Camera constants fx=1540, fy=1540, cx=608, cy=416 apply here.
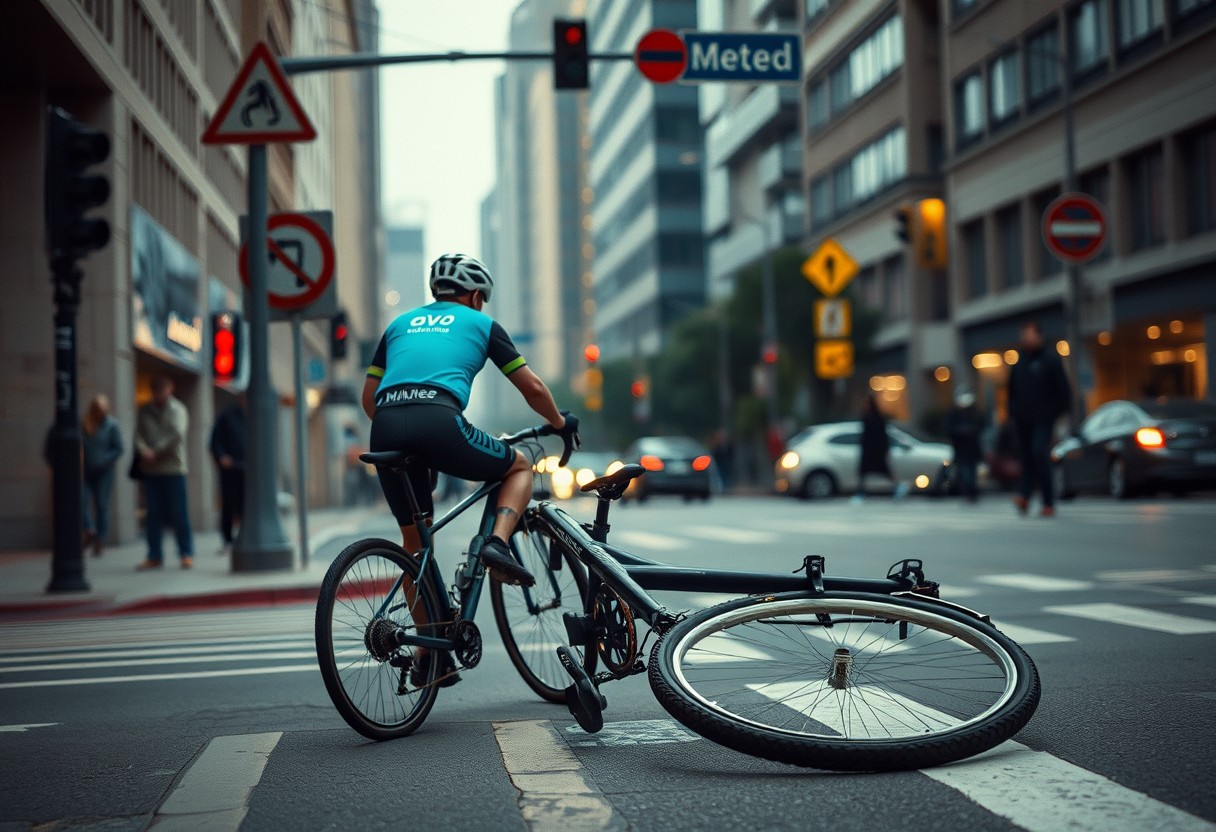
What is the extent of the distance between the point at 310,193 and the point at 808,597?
49713 mm

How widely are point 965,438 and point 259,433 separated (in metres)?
15.3

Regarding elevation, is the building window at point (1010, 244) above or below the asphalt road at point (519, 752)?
above

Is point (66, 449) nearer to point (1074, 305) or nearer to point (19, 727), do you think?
point (19, 727)

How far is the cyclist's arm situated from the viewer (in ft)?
19.2

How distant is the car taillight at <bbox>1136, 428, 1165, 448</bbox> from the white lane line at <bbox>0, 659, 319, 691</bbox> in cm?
1641

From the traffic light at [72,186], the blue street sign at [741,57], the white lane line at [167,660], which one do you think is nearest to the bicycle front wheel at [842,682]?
the white lane line at [167,660]

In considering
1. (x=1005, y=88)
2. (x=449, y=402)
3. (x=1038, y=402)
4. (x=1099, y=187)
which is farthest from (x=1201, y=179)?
(x=449, y=402)

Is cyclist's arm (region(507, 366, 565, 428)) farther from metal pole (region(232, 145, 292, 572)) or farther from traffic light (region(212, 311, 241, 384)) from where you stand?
traffic light (region(212, 311, 241, 384))

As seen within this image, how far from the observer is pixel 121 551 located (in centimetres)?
1859

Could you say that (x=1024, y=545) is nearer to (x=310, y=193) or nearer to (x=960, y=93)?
(x=960, y=93)

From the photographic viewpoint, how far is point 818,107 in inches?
2111

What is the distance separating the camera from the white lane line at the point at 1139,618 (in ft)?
25.6

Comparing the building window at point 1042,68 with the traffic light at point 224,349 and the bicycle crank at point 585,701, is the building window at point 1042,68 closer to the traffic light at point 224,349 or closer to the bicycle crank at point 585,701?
the traffic light at point 224,349

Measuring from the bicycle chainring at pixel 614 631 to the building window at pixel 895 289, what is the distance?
142 feet
